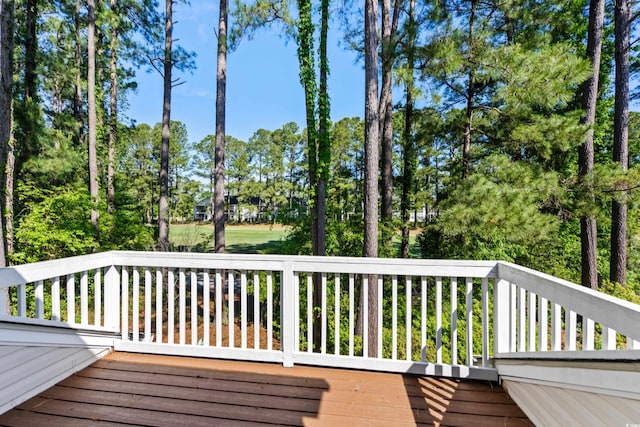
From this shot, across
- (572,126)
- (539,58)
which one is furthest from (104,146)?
(572,126)

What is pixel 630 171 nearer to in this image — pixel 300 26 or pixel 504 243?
pixel 504 243

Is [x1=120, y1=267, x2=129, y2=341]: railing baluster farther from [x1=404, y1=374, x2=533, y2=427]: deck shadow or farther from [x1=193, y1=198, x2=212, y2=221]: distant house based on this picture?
[x1=193, y1=198, x2=212, y2=221]: distant house

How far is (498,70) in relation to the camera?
5.67m

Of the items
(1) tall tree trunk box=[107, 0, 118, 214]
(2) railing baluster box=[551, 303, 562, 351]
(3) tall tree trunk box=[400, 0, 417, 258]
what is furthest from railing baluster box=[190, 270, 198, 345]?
(1) tall tree trunk box=[107, 0, 118, 214]

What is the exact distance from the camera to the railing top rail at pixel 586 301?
1.10 metres

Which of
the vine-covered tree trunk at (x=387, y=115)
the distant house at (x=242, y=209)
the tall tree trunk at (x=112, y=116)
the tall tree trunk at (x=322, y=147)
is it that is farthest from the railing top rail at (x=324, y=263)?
the distant house at (x=242, y=209)

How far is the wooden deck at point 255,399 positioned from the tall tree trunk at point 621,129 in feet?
25.7

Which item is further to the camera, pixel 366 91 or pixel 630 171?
pixel 630 171

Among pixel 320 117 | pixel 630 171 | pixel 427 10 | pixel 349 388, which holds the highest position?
pixel 427 10

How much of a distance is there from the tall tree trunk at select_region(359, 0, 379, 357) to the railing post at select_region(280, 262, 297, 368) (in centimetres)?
246

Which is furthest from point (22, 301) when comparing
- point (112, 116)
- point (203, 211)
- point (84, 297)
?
point (203, 211)

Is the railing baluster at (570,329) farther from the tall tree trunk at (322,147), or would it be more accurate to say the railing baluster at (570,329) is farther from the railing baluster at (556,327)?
the tall tree trunk at (322,147)

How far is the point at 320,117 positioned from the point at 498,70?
383 centimetres

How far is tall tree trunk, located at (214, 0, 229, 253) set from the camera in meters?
6.84
